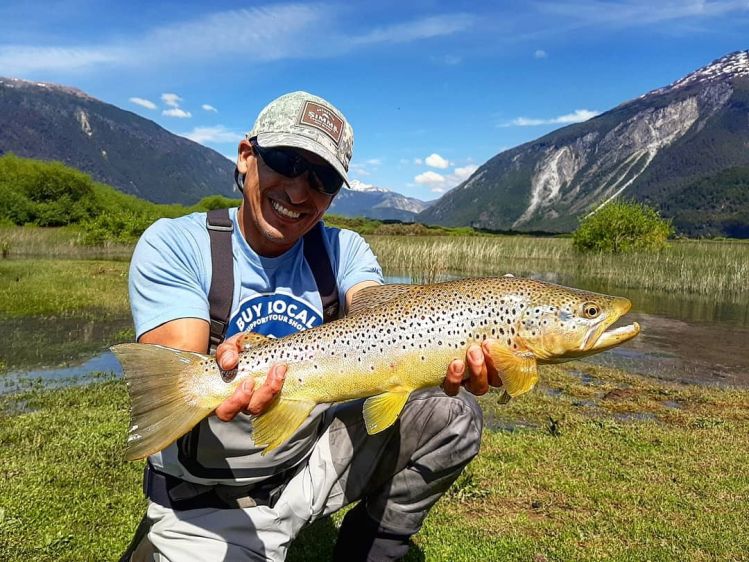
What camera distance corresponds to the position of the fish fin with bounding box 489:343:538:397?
316cm

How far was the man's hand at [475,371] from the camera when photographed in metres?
3.16

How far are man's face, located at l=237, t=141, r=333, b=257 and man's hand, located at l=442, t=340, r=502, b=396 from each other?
51.3 inches

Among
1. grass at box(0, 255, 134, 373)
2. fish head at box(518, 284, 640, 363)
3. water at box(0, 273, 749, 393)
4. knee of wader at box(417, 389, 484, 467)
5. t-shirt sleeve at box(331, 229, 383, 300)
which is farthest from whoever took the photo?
grass at box(0, 255, 134, 373)

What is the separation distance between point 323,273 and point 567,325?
1.60 metres

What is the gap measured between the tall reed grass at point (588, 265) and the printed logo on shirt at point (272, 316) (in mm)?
21448

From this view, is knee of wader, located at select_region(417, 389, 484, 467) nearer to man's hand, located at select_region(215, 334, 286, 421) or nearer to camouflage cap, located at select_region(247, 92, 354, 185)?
man's hand, located at select_region(215, 334, 286, 421)

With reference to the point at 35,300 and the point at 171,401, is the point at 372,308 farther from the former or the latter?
the point at 35,300

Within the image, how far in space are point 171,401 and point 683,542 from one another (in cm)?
440

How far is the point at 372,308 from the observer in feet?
11.1

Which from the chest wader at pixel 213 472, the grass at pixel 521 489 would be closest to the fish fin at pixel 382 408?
the chest wader at pixel 213 472

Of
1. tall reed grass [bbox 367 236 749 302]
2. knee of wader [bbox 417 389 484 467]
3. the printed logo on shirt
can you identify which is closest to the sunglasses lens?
the printed logo on shirt

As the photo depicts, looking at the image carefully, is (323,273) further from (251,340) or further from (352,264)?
(251,340)

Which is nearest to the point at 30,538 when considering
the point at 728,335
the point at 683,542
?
the point at 683,542

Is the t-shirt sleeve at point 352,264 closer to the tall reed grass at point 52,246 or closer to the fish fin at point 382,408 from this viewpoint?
the fish fin at point 382,408
